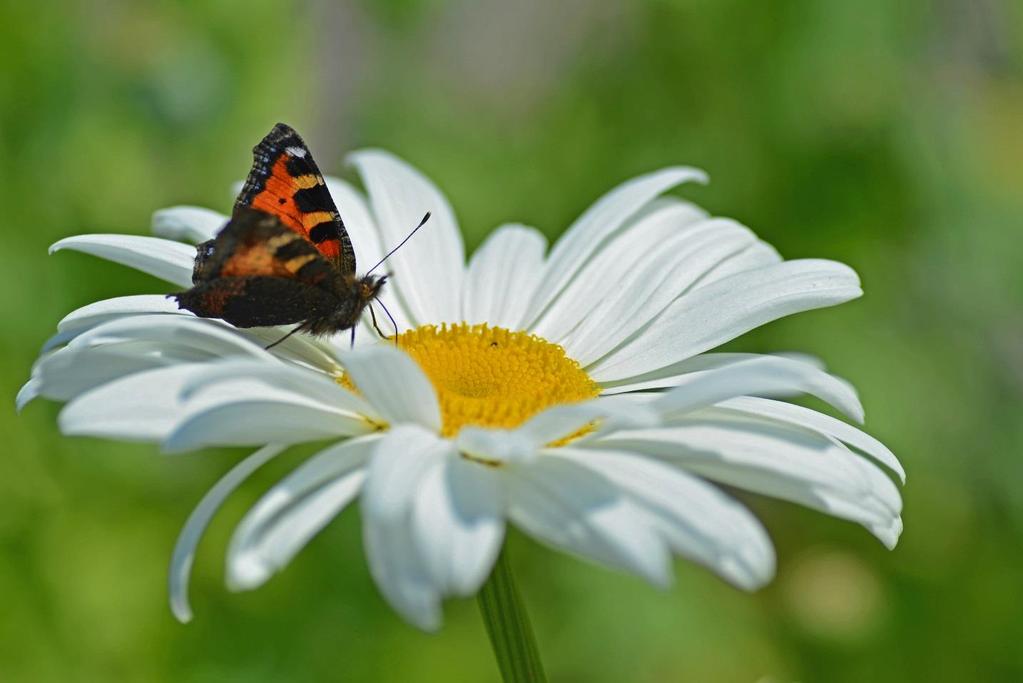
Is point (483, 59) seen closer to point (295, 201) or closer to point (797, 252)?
point (797, 252)

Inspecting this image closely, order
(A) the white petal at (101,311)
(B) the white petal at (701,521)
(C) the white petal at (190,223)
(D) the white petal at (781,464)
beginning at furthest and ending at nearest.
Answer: (C) the white petal at (190,223)
(A) the white petal at (101,311)
(D) the white petal at (781,464)
(B) the white petal at (701,521)

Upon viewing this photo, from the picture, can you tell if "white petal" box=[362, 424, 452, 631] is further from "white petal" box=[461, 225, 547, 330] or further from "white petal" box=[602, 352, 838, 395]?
"white petal" box=[461, 225, 547, 330]

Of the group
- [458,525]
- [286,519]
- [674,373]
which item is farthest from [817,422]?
[286,519]

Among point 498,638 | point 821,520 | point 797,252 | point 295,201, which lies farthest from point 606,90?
point 498,638

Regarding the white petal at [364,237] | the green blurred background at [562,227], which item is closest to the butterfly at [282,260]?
the white petal at [364,237]

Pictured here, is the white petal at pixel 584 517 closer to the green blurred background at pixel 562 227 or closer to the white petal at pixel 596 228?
the white petal at pixel 596 228

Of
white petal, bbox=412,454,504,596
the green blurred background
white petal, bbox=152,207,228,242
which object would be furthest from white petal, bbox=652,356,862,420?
the green blurred background
